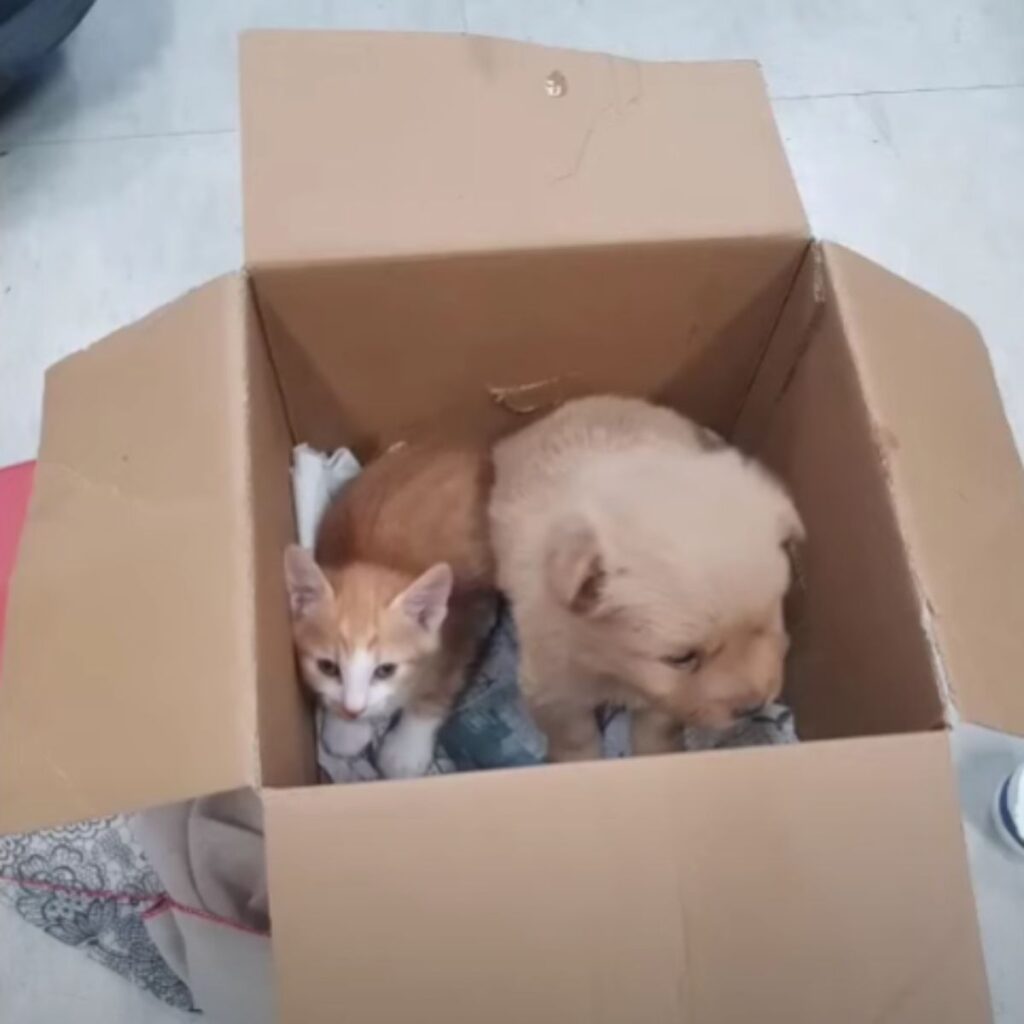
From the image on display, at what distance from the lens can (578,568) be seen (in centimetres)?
100

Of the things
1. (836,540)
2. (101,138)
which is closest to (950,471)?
(836,540)

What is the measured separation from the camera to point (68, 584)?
0.86 metres

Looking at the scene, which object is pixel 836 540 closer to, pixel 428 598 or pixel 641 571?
pixel 641 571

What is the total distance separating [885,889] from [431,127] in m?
0.66

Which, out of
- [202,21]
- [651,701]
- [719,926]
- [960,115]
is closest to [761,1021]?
[719,926]

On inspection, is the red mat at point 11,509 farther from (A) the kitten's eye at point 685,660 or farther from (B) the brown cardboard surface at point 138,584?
(A) the kitten's eye at point 685,660

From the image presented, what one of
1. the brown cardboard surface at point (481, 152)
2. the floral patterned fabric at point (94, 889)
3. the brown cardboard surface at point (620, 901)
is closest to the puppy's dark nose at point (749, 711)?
the brown cardboard surface at point (620, 901)

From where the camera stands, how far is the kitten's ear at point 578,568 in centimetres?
100

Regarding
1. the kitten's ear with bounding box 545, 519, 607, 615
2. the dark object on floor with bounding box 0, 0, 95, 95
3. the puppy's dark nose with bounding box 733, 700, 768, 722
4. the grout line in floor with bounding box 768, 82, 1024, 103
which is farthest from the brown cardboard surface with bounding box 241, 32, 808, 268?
the grout line in floor with bounding box 768, 82, 1024, 103

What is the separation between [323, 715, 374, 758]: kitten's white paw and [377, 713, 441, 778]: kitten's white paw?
0.04 m

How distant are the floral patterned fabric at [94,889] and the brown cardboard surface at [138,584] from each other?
0.95ft

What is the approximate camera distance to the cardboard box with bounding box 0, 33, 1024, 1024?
74 centimetres

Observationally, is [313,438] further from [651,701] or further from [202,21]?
Answer: [202,21]

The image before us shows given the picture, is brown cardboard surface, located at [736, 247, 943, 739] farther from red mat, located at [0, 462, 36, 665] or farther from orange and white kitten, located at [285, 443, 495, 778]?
red mat, located at [0, 462, 36, 665]
